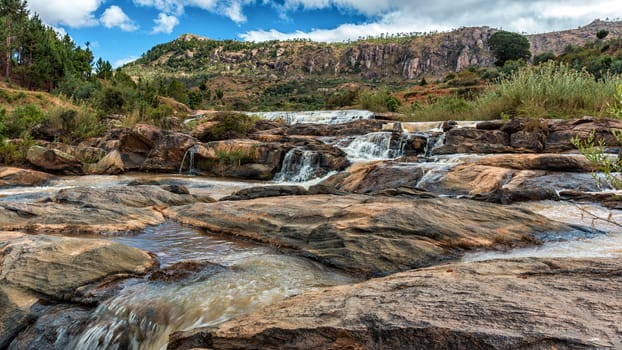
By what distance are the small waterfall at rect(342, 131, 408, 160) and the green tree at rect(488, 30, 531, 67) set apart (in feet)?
128

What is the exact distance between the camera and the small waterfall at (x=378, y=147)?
11.0m

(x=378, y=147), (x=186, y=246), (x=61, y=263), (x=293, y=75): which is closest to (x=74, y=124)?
(x=378, y=147)

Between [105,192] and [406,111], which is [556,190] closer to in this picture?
[105,192]

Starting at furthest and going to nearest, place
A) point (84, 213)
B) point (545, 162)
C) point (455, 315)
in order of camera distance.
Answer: point (545, 162), point (84, 213), point (455, 315)

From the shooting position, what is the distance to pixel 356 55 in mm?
86500

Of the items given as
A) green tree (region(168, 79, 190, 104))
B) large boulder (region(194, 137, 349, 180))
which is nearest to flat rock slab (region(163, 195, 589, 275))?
large boulder (region(194, 137, 349, 180))

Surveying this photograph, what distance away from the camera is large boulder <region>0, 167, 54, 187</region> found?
8812 mm

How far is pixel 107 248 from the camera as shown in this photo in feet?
10.7

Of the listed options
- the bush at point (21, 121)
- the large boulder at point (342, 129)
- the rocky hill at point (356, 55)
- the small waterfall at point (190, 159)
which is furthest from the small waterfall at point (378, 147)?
the rocky hill at point (356, 55)

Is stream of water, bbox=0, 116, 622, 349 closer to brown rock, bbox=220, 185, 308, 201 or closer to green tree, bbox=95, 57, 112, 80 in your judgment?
brown rock, bbox=220, 185, 308, 201

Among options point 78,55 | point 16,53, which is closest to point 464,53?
point 78,55

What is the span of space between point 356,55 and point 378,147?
79741mm

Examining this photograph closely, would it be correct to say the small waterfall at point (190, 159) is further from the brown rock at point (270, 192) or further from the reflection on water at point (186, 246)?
the reflection on water at point (186, 246)

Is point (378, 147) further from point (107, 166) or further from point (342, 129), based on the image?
point (107, 166)
